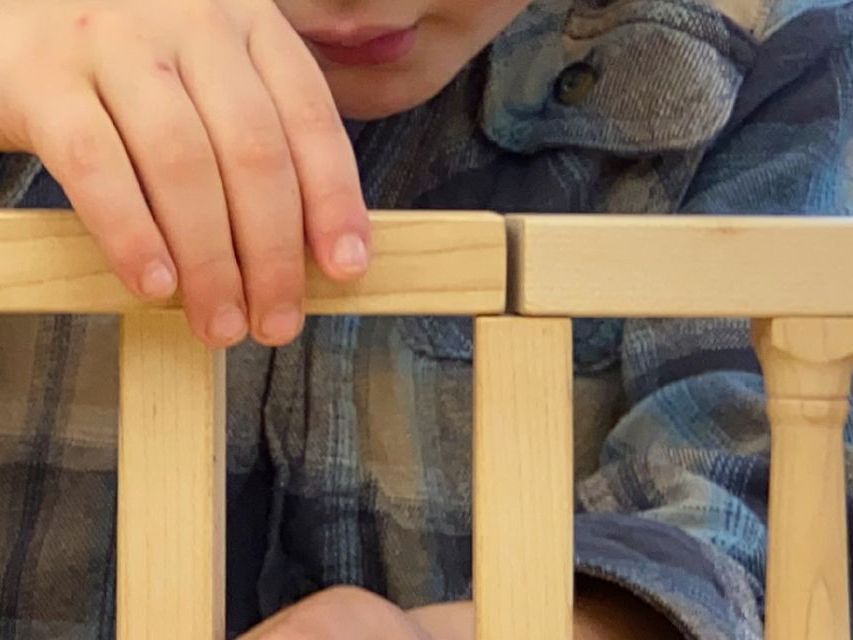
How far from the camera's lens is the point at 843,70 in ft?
2.29

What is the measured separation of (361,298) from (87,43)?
98 mm

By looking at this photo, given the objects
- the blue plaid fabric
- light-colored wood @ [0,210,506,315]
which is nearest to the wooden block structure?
light-colored wood @ [0,210,506,315]

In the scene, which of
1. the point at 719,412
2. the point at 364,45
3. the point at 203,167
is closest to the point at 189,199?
the point at 203,167

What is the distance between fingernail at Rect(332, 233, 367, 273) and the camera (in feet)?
1.01

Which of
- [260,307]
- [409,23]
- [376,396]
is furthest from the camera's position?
[376,396]

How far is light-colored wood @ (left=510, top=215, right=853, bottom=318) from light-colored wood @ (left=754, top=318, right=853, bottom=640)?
10 millimetres

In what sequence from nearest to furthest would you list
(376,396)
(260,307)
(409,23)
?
1. (260,307)
2. (409,23)
3. (376,396)

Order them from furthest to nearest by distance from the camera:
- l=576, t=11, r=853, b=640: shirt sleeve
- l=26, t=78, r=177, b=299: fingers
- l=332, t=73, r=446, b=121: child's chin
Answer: l=332, t=73, r=446, b=121: child's chin
l=576, t=11, r=853, b=640: shirt sleeve
l=26, t=78, r=177, b=299: fingers

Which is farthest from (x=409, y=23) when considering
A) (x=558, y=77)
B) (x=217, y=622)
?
(x=217, y=622)

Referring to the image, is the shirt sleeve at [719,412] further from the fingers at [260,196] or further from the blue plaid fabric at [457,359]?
the fingers at [260,196]

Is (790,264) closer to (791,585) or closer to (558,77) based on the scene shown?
(791,585)

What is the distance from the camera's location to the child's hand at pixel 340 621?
0.38 m

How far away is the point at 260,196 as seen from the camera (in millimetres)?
310

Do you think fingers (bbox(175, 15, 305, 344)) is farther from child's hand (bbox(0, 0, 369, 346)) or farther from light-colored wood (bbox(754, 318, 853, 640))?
light-colored wood (bbox(754, 318, 853, 640))
